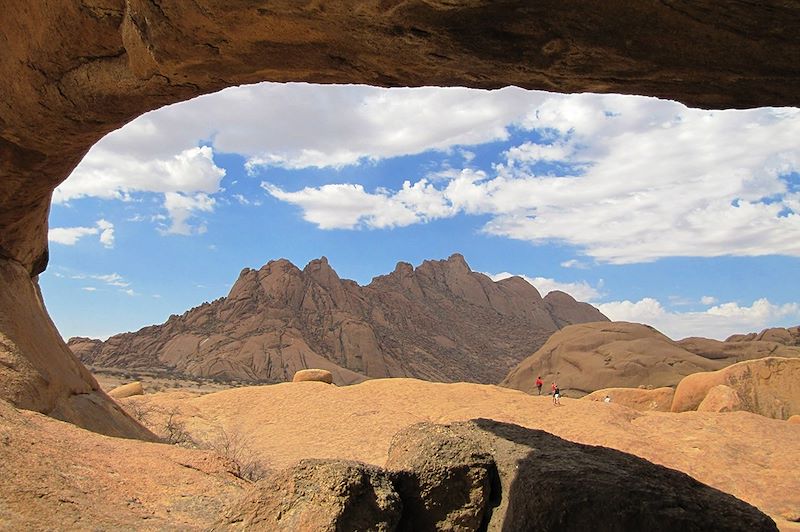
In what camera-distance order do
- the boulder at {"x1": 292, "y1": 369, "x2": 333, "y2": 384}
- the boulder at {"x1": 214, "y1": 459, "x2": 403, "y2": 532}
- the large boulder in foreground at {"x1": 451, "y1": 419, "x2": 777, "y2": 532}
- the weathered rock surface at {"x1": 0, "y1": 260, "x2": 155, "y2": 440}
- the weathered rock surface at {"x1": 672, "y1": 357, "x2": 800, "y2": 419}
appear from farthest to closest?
the boulder at {"x1": 292, "y1": 369, "x2": 333, "y2": 384}, the weathered rock surface at {"x1": 672, "y1": 357, "x2": 800, "y2": 419}, the weathered rock surface at {"x1": 0, "y1": 260, "x2": 155, "y2": 440}, the boulder at {"x1": 214, "y1": 459, "x2": 403, "y2": 532}, the large boulder in foreground at {"x1": 451, "y1": 419, "x2": 777, "y2": 532}

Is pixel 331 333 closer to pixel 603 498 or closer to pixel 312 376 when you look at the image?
pixel 312 376

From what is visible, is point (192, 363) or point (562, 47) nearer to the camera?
point (562, 47)

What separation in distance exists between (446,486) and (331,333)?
6523cm

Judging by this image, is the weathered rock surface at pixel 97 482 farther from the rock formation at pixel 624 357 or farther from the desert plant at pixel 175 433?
the rock formation at pixel 624 357

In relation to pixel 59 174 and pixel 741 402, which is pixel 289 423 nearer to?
pixel 59 174

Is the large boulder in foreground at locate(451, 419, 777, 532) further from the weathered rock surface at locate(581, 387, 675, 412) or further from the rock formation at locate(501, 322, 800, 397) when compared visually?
the rock formation at locate(501, 322, 800, 397)

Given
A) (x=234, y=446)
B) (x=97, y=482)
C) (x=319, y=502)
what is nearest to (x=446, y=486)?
(x=319, y=502)

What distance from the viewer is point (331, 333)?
69312 mm

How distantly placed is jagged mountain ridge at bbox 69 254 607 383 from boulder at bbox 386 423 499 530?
164ft

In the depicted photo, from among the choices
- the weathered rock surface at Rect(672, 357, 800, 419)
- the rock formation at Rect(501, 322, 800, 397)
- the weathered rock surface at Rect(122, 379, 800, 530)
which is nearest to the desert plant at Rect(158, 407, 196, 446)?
the weathered rock surface at Rect(122, 379, 800, 530)

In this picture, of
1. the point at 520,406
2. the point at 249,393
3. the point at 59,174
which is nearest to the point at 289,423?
the point at 249,393

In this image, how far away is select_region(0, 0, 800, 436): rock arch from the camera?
3.10 metres

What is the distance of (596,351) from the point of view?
40.2 m

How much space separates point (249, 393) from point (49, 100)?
15206mm
